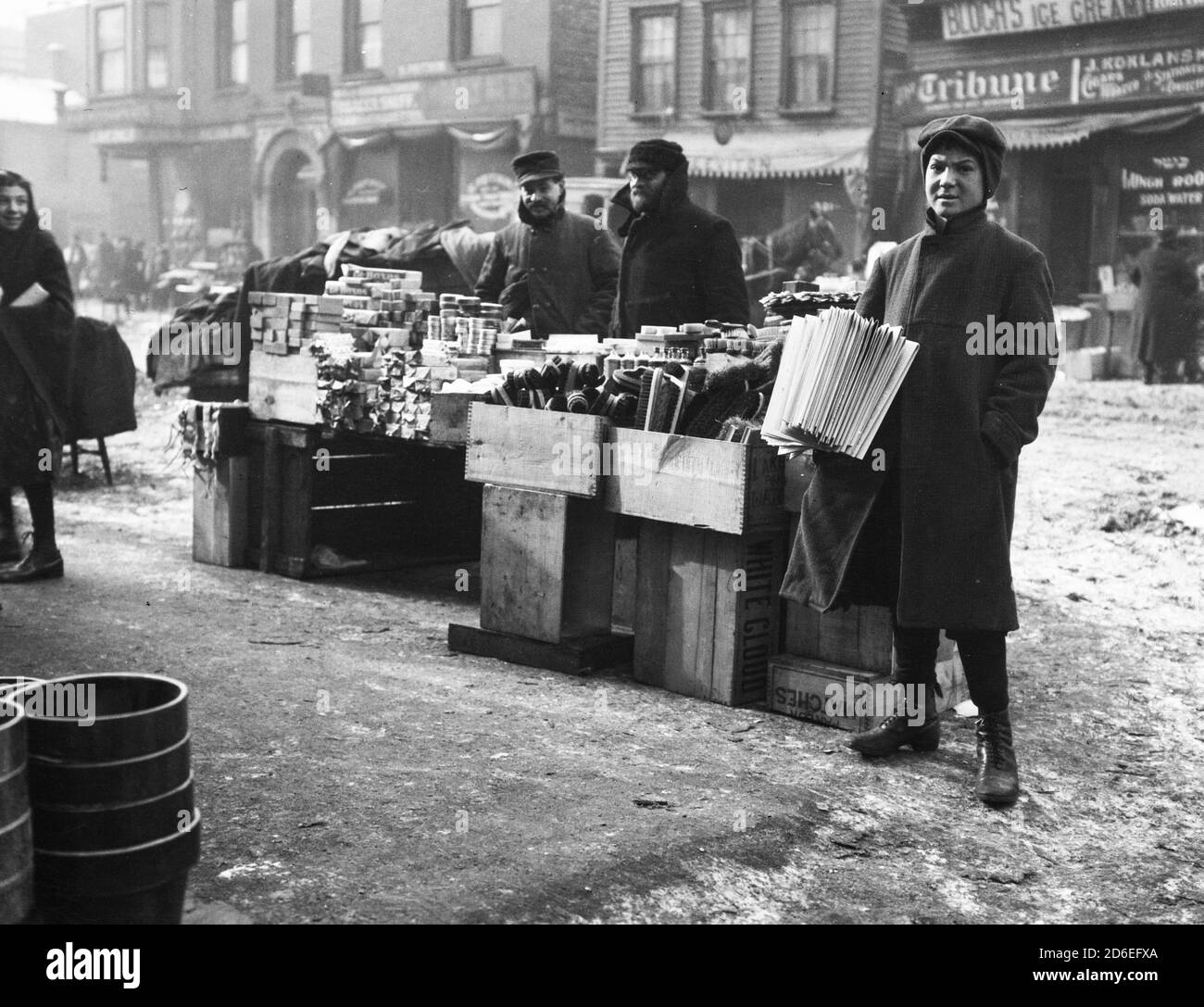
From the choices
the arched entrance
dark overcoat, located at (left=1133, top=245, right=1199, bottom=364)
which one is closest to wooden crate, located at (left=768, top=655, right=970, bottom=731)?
dark overcoat, located at (left=1133, top=245, right=1199, bottom=364)

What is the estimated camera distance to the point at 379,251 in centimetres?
1013

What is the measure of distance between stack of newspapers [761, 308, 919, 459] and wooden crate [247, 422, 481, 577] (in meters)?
3.54

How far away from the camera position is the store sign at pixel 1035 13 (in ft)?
60.4

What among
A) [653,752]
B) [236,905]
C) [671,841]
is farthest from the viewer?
[653,752]

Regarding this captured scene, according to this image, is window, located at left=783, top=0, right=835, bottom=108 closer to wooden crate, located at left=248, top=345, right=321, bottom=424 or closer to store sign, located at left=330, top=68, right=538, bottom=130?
store sign, located at left=330, top=68, right=538, bottom=130

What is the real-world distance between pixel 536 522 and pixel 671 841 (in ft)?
7.59

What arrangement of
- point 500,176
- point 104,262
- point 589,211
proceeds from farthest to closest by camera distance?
point 104,262, point 500,176, point 589,211

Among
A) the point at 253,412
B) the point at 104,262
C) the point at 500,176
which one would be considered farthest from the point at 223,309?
the point at 104,262

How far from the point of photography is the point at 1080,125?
19.2 metres

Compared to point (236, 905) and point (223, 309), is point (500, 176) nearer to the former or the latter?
point (223, 309)

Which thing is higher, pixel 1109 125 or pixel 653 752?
pixel 1109 125

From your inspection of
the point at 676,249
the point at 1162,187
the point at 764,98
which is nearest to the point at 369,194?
the point at 764,98

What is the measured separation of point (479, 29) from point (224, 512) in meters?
21.5

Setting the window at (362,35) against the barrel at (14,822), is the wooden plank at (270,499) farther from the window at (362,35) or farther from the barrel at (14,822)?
the window at (362,35)
